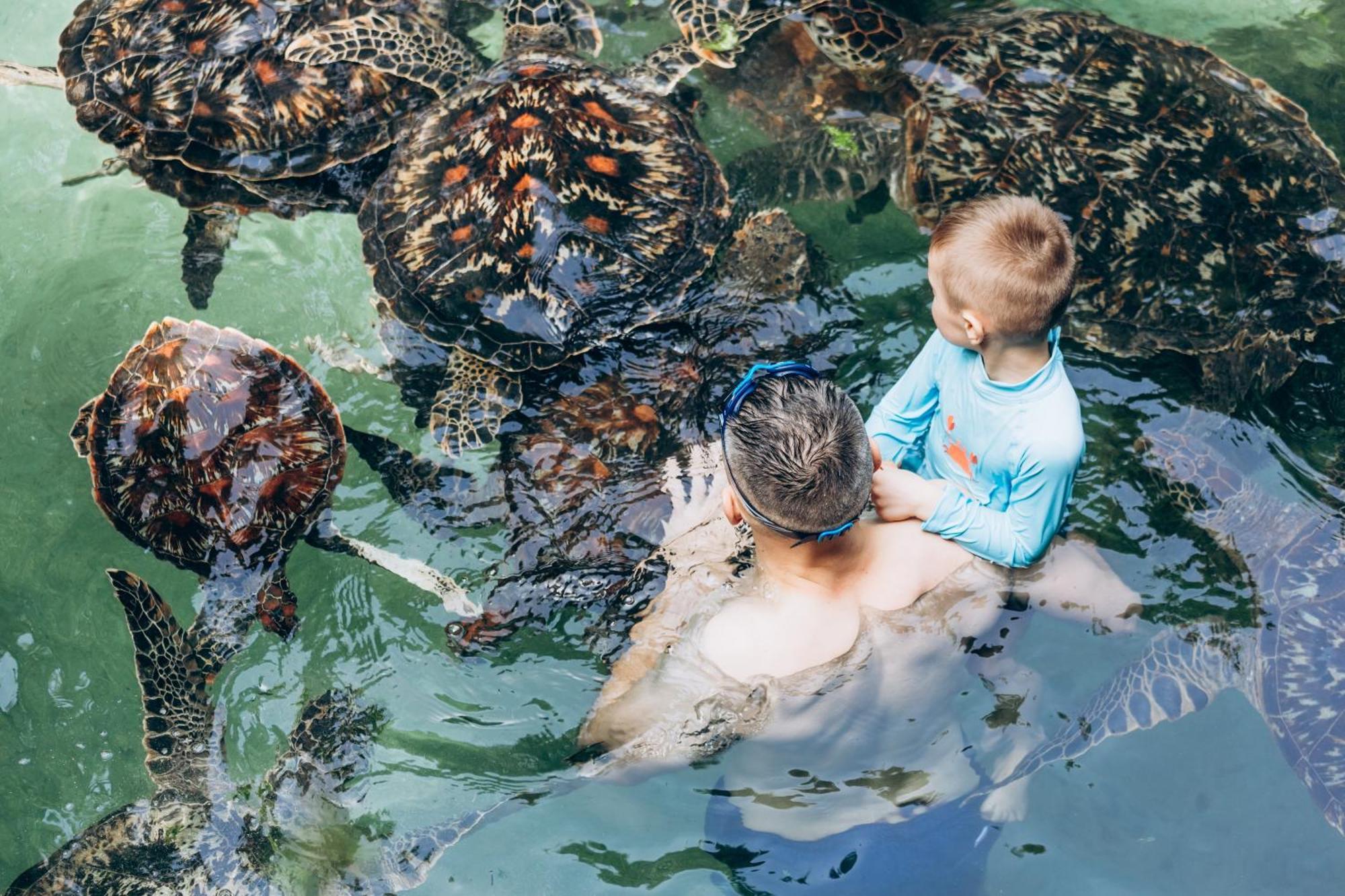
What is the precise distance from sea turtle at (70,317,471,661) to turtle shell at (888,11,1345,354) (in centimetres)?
Result: 288

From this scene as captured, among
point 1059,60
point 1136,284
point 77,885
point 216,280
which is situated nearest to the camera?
point 77,885

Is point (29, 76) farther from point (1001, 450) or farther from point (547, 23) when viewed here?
point (1001, 450)

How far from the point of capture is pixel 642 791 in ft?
10.1

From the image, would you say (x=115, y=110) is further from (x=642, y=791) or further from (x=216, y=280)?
(x=642, y=791)

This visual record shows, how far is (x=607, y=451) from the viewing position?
357 cm

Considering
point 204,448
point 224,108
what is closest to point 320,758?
point 204,448

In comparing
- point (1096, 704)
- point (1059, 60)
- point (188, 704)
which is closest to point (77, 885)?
point (188, 704)

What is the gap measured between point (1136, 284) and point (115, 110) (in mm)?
4676

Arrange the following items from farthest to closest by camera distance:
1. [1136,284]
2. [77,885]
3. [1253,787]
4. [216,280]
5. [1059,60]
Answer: [216,280], [1059,60], [1136,284], [77,885], [1253,787]

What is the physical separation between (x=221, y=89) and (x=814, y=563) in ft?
12.1

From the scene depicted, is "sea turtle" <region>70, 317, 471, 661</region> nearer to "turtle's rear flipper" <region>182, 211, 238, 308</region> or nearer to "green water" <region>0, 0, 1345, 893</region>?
"green water" <region>0, 0, 1345, 893</region>

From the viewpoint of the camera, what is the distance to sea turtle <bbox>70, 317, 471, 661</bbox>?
134 inches

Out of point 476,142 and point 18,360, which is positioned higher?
point 476,142

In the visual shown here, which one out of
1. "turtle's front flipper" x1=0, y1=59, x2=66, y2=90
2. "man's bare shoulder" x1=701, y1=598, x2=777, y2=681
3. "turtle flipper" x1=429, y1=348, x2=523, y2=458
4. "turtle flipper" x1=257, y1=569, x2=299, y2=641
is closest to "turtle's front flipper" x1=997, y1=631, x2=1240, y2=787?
"man's bare shoulder" x1=701, y1=598, x2=777, y2=681
